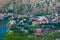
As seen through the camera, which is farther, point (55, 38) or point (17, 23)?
point (17, 23)

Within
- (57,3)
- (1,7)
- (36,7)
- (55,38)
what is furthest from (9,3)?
Answer: (55,38)

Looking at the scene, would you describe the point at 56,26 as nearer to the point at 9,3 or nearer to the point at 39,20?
the point at 39,20

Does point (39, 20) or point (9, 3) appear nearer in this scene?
point (39, 20)

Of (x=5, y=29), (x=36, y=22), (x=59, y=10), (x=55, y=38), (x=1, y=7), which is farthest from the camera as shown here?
(x=1, y=7)

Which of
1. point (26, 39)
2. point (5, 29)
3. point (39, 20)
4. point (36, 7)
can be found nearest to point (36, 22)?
point (39, 20)

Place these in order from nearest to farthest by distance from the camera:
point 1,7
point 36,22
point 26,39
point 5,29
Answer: point 26,39
point 5,29
point 36,22
point 1,7

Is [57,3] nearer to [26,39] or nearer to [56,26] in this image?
[56,26]

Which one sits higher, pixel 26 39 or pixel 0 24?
pixel 26 39

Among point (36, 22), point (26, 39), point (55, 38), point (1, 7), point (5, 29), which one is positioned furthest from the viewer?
point (1, 7)

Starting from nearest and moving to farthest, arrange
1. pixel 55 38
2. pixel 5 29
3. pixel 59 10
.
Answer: pixel 55 38 → pixel 5 29 → pixel 59 10
